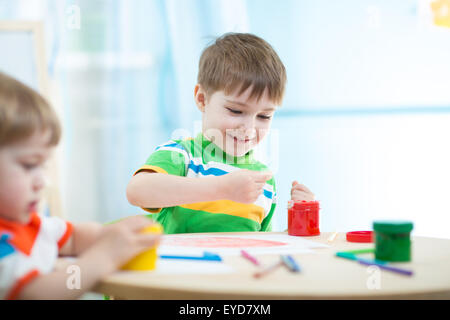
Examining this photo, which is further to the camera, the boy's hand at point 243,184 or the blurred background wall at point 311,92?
the blurred background wall at point 311,92

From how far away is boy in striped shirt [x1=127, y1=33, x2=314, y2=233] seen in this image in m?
1.15

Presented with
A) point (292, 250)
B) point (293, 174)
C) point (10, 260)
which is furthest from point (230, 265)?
point (293, 174)

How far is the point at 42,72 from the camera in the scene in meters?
2.46

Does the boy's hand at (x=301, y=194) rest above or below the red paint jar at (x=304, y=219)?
above

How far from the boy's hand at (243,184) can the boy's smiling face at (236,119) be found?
0.88ft

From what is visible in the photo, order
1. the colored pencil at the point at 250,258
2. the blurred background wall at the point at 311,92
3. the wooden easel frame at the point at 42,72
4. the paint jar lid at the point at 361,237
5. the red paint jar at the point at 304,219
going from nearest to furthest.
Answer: the colored pencil at the point at 250,258, the paint jar lid at the point at 361,237, the red paint jar at the point at 304,219, the blurred background wall at the point at 311,92, the wooden easel frame at the point at 42,72

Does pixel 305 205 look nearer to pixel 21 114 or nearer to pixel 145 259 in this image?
pixel 145 259

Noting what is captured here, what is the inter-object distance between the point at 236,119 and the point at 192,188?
0.90ft

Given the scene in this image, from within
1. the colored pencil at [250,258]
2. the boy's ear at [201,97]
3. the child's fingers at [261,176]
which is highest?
the boy's ear at [201,97]

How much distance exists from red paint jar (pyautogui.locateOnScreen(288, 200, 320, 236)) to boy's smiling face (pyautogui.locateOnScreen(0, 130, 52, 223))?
553mm

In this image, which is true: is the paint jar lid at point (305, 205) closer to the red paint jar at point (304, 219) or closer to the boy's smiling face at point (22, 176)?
the red paint jar at point (304, 219)

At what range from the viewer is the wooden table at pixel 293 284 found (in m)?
0.52

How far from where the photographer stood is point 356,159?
223 cm

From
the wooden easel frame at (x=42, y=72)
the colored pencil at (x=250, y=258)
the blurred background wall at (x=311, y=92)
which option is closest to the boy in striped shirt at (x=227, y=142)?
the colored pencil at (x=250, y=258)
